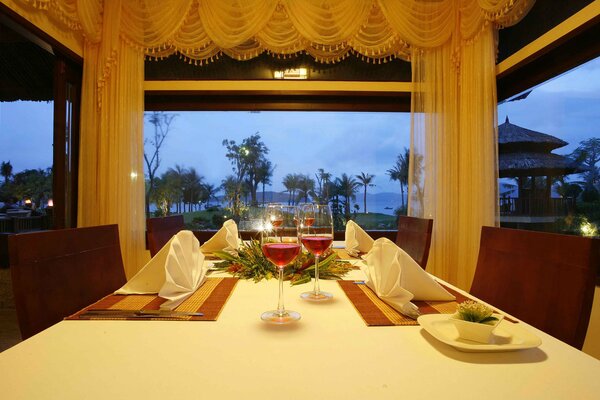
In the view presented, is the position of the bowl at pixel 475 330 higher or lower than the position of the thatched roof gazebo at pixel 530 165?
lower

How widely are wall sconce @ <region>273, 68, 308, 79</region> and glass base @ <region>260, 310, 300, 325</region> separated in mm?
2735

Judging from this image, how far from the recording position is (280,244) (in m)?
0.87

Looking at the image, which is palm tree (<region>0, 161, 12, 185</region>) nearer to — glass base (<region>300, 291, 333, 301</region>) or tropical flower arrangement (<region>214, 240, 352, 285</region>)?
tropical flower arrangement (<region>214, 240, 352, 285</region>)

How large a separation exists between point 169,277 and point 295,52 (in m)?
2.59

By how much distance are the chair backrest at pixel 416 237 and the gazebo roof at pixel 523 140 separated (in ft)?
3.65

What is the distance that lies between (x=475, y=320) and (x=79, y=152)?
10.6ft

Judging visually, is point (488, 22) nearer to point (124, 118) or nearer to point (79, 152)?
point (124, 118)

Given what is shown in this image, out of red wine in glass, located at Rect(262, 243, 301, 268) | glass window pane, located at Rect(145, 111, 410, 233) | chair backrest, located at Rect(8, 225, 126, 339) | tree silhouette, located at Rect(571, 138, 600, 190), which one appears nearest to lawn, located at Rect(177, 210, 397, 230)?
glass window pane, located at Rect(145, 111, 410, 233)

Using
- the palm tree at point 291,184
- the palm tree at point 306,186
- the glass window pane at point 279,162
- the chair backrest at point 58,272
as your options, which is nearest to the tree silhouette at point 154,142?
the glass window pane at point 279,162

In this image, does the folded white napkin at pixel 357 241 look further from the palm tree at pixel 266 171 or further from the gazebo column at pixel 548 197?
the palm tree at pixel 266 171

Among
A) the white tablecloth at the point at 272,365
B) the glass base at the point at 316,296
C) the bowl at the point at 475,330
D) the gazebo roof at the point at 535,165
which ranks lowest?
the white tablecloth at the point at 272,365

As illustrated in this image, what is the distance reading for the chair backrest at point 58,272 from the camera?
93 centimetres

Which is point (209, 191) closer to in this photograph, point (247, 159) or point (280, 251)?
point (247, 159)

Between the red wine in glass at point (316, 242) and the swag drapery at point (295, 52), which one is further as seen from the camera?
the swag drapery at point (295, 52)
